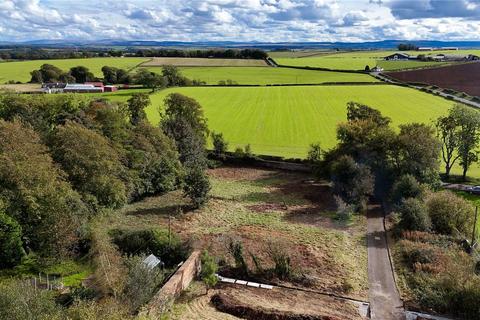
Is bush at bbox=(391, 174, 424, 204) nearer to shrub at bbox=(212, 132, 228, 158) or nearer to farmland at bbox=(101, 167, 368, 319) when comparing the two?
farmland at bbox=(101, 167, 368, 319)

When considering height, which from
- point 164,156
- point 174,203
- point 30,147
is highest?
point 30,147

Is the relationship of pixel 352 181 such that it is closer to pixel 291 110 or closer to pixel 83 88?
pixel 291 110

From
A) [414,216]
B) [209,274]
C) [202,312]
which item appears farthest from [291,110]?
[202,312]

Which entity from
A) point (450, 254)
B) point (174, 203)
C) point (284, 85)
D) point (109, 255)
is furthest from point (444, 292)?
point (284, 85)

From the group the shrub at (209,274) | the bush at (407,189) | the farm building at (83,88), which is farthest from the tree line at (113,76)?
the shrub at (209,274)

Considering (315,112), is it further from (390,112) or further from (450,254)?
(450,254)

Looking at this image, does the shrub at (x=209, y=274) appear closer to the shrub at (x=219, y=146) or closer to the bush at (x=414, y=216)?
the bush at (x=414, y=216)
